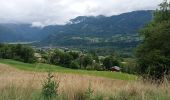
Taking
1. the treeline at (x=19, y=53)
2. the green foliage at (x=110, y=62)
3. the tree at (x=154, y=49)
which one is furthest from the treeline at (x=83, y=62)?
the tree at (x=154, y=49)

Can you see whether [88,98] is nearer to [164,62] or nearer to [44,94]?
[44,94]

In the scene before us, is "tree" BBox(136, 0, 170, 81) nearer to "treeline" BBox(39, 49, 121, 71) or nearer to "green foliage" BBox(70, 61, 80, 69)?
"treeline" BBox(39, 49, 121, 71)

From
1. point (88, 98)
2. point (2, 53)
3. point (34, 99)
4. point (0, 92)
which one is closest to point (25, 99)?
point (34, 99)

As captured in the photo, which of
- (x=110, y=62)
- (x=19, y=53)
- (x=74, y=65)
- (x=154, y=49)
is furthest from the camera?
(x=110, y=62)

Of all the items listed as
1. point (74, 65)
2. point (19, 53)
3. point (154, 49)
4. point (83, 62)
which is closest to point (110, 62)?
point (83, 62)

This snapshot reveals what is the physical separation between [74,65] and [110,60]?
18443mm

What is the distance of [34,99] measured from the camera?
897 cm

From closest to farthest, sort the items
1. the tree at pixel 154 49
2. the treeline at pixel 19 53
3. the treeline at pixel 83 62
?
1. the tree at pixel 154 49
2. the treeline at pixel 83 62
3. the treeline at pixel 19 53

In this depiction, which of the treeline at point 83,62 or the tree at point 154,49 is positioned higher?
the tree at point 154,49

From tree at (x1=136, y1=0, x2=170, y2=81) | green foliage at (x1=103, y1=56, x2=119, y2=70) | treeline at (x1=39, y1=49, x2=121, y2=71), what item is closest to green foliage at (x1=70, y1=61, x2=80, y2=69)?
treeline at (x1=39, y1=49, x2=121, y2=71)

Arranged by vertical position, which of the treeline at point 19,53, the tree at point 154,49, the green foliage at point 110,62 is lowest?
the green foliage at point 110,62

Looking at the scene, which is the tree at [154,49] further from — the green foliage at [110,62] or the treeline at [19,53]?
the green foliage at [110,62]

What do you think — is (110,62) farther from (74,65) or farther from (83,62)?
(74,65)

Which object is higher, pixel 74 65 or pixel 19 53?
pixel 19 53
